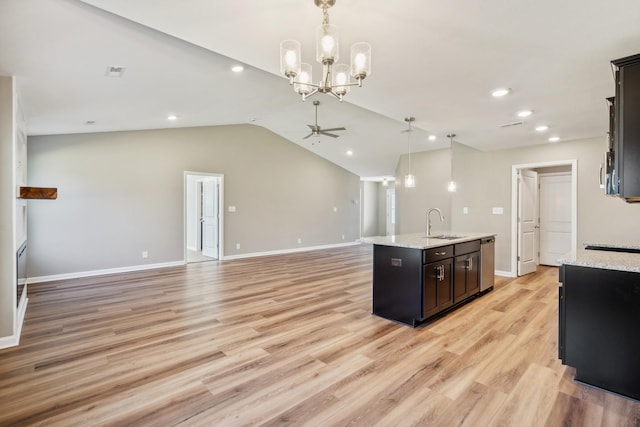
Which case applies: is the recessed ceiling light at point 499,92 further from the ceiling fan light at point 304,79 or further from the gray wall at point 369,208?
the gray wall at point 369,208

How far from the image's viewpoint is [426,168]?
8305mm

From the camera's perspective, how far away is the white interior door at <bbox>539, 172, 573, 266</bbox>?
21.6ft

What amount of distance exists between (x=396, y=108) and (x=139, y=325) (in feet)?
12.2

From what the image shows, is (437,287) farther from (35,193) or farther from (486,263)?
(35,193)

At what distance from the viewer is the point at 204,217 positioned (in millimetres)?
8219

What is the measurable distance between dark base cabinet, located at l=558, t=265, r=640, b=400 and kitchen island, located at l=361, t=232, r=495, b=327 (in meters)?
1.17

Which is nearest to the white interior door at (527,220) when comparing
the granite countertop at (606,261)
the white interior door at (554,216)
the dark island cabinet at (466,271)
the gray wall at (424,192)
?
the white interior door at (554,216)

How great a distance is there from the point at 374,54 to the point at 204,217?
6.90 m

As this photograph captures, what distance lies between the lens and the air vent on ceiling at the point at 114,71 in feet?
9.90

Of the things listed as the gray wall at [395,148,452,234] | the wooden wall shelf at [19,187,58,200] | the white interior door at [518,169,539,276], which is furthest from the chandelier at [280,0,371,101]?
the gray wall at [395,148,452,234]

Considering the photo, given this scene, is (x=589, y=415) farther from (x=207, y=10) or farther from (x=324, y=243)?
(x=324, y=243)

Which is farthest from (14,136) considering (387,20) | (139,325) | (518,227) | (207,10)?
(518,227)

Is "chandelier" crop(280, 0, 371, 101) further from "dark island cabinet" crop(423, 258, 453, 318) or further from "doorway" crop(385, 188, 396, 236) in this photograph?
"doorway" crop(385, 188, 396, 236)

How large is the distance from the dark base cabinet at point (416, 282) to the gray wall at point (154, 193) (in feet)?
16.1
